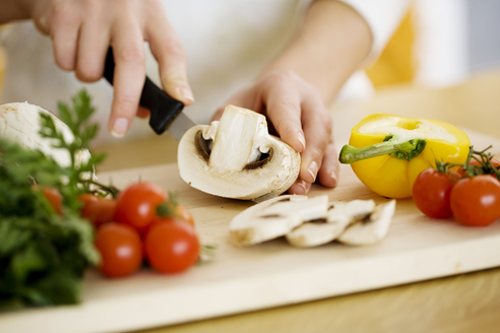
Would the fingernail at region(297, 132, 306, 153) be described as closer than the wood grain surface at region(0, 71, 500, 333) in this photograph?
No

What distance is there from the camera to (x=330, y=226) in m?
1.06

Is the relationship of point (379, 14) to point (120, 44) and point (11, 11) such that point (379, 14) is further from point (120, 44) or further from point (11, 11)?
point (11, 11)

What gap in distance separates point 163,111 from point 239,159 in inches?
11.9

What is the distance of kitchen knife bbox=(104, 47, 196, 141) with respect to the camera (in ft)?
5.04

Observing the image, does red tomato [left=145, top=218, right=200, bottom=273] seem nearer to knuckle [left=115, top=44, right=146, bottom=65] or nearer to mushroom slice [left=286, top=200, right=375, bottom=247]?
mushroom slice [left=286, top=200, right=375, bottom=247]

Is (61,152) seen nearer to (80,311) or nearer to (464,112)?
(80,311)

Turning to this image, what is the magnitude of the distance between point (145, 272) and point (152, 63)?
5.42ft

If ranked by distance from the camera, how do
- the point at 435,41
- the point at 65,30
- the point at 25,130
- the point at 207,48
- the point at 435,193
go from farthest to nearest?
the point at 435,41 → the point at 207,48 → the point at 65,30 → the point at 25,130 → the point at 435,193

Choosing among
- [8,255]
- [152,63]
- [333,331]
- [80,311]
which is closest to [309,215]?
[333,331]

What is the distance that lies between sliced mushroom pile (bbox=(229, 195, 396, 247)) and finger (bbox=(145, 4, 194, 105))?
542mm

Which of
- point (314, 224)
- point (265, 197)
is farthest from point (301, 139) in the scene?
point (314, 224)

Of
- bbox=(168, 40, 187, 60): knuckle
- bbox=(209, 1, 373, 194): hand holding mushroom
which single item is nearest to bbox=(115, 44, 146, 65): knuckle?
bbox=(168, 40, 187, 60): knuckle

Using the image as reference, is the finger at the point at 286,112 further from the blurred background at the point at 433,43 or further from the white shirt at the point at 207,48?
the blurred background at the point at 433,43

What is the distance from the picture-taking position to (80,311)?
2.97ft
